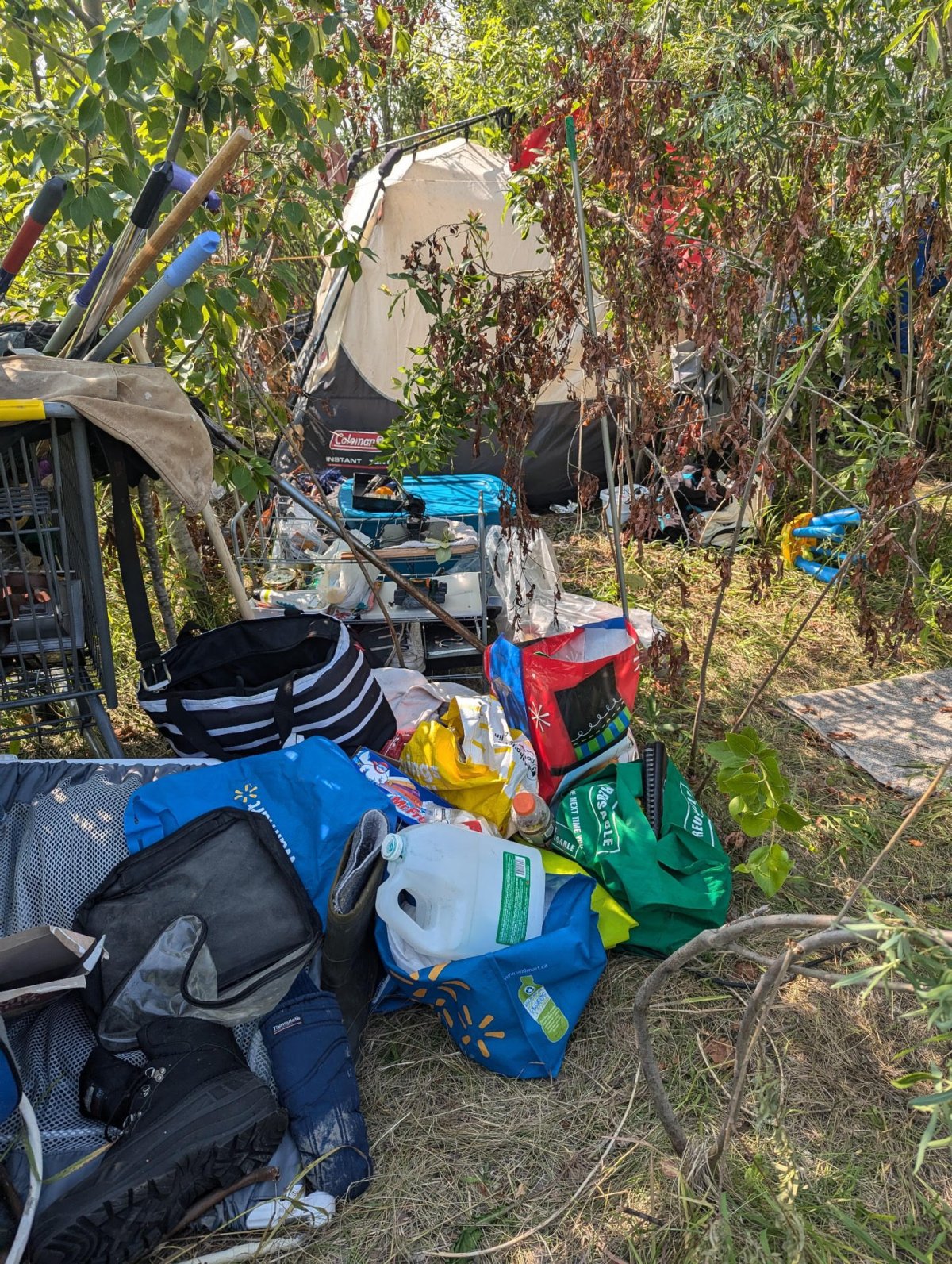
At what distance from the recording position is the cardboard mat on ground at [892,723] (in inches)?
116

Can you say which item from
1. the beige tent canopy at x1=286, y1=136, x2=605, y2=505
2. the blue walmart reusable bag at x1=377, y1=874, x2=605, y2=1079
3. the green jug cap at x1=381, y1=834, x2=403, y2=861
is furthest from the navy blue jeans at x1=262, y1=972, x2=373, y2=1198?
the beige tent canopy at x1=286, y1=136, x2=605, y2=505

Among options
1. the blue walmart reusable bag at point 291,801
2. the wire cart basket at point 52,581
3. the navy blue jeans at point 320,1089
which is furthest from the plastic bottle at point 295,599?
the navy blue jeans at point 320,1089

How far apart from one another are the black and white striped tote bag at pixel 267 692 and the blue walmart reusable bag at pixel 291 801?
0.19 m

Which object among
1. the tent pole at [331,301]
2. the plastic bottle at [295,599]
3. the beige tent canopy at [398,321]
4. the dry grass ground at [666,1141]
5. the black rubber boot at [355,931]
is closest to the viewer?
the dry grass ground at [666,1141]

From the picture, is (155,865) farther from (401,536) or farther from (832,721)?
(832,721)

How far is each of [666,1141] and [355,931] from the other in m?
0.74

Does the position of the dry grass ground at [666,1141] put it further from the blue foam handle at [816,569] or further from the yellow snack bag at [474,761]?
the blue foam handle at [816,569]

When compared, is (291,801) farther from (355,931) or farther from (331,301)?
(331,301)

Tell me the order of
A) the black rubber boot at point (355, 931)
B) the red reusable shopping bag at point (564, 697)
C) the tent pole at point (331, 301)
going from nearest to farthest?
1. the black rubber boot at point (355, 931)
2. the red reusable shopping bag at point (564, 697)
3. the tent pole at point (331, 301)

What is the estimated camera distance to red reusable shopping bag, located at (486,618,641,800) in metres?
2.58

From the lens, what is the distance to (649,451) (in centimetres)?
267

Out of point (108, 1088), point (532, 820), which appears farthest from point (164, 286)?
point (108, 1088)

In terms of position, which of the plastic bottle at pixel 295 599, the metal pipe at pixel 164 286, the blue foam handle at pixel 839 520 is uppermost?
the metal pipe at pixel 164 286

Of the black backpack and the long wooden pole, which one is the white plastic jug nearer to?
the black backpack
